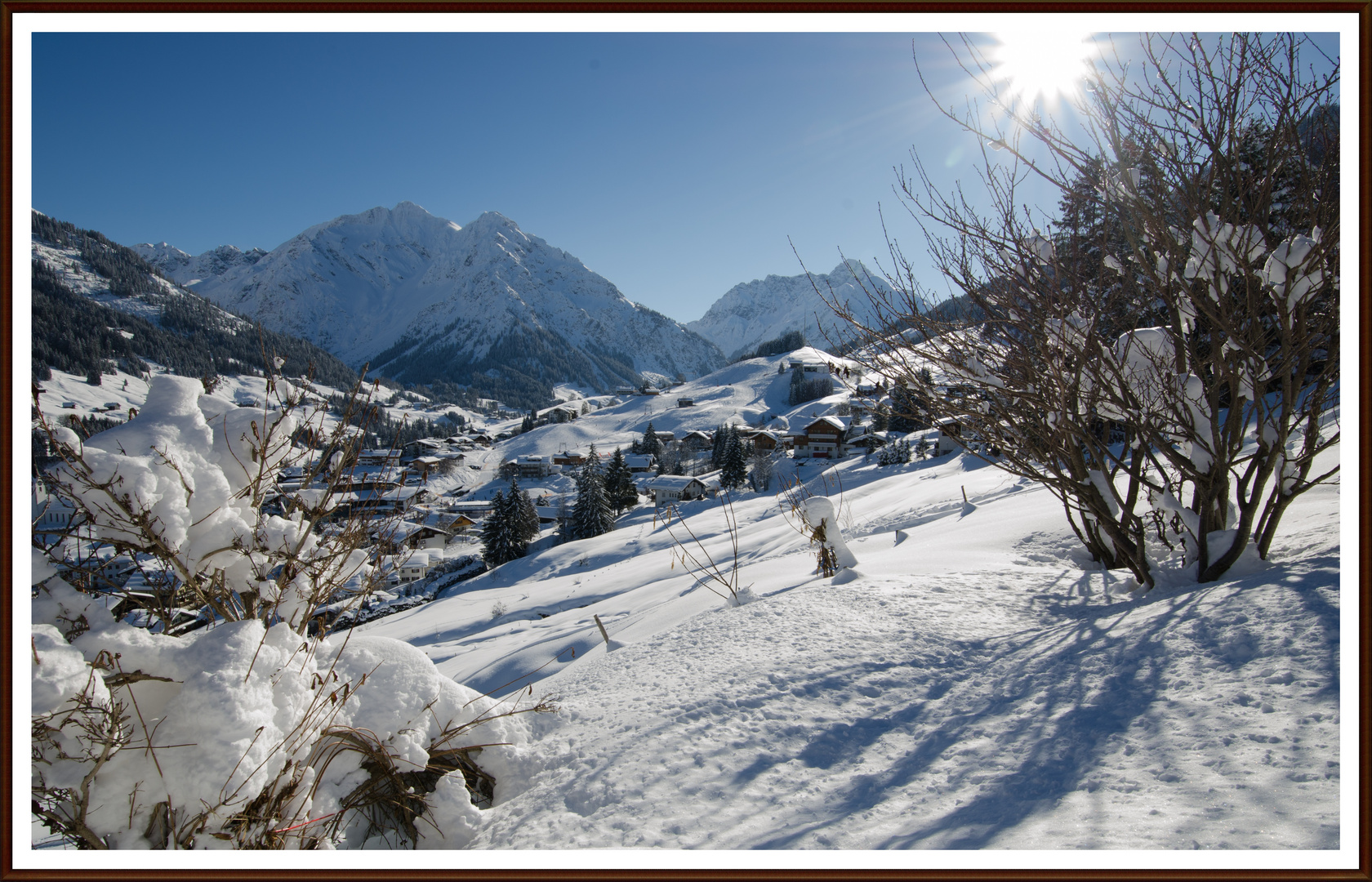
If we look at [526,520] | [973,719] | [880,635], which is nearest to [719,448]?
[526,520]

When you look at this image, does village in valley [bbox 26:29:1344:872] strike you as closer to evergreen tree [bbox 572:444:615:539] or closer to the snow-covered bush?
the snow-covered bush

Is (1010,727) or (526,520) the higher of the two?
(1010,727)

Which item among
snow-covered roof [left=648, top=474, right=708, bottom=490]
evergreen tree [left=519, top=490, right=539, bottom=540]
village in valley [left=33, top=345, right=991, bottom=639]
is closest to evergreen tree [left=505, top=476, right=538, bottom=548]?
evergreen tree [left=519, top=490, right=539, bottom=540]

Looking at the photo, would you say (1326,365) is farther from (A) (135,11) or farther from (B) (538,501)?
(B) (538,501)

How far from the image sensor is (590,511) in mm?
32688

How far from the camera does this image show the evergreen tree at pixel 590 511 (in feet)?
107

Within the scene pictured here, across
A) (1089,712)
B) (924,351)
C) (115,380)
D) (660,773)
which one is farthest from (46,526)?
(115,380)

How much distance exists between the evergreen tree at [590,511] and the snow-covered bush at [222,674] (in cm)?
Result: 2931

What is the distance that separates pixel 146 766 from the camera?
7.57 feet

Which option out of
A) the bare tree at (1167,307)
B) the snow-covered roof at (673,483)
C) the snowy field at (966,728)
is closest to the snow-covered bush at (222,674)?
the snowy field at (966,728)

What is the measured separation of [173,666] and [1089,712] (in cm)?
450

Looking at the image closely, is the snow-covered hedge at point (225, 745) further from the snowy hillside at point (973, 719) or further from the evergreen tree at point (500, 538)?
the evergreen tree at point (500, 538)

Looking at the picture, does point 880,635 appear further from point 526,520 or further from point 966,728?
point 526,520

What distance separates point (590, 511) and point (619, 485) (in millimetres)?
7509
